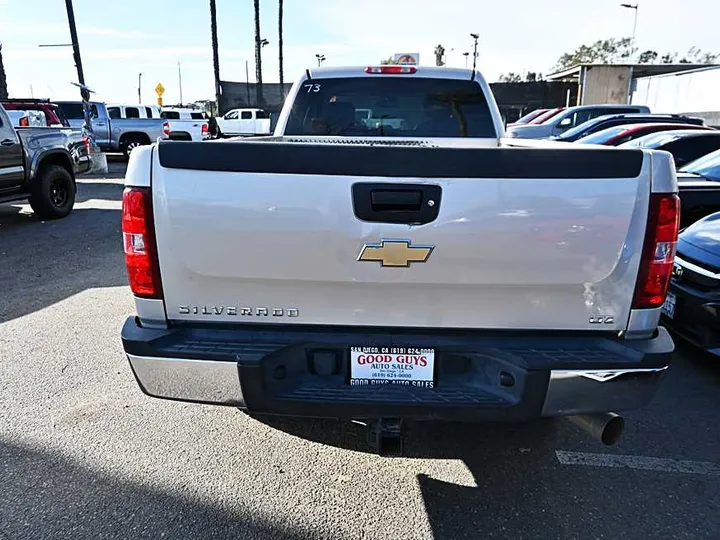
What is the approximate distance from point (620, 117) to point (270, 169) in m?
14.8

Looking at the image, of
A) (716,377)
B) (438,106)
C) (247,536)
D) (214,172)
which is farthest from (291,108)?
(716,377)

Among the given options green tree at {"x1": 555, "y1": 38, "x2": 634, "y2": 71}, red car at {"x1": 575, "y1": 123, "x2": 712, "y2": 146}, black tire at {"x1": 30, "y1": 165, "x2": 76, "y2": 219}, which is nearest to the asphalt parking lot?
black tire at {"x1": 30, "y1": 165, "x2": 76, "y2": 219}

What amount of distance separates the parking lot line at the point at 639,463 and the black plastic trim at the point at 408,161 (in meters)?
1.59

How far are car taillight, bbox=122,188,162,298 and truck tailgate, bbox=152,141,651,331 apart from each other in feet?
0.14

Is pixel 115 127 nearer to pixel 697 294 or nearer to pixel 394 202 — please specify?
pixel 697 294

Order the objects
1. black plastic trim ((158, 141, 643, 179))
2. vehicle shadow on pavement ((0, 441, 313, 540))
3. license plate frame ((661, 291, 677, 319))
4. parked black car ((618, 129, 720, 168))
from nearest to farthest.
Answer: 1. black plastic trim ((158, 141, 643, 179))
2. vehicle shadow on pavement ((0, 441, 313, 540))
3. license plate frame ((661, 291, 677, 319))
4. parked black car ((618, 129, 720, 168))

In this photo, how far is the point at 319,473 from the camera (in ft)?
8.98

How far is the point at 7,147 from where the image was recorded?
27.1 ft

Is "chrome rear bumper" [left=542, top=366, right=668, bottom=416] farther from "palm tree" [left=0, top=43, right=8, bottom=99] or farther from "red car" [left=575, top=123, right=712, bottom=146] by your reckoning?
"palm tree" [left=0, top=43, right=8, bottom=99]

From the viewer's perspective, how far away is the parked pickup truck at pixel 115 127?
1964 centimetres

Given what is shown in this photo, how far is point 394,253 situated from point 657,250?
1.02 m

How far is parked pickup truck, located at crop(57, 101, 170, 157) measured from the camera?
1964cm

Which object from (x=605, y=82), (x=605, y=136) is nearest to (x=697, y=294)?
(x=605, y=136)

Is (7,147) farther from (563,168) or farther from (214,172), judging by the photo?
(563,168)
